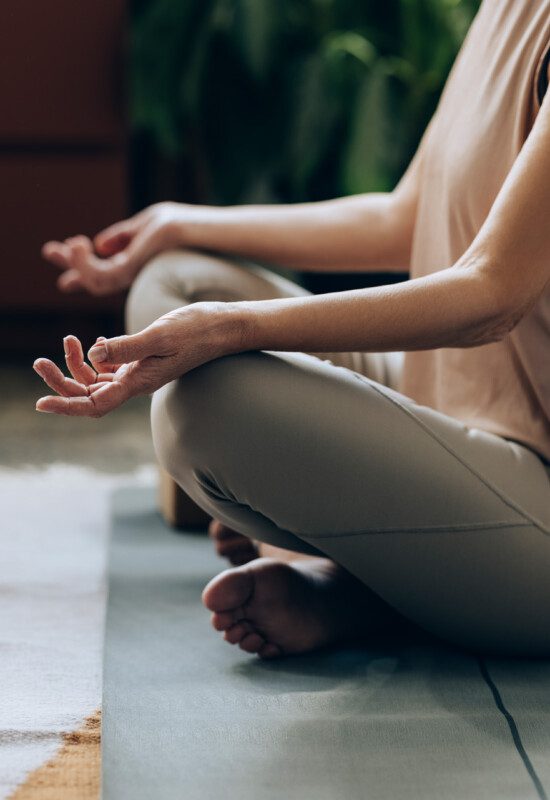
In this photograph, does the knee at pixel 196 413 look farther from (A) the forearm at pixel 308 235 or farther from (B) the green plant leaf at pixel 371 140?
(B) the green plant leaf at pixel 371 140

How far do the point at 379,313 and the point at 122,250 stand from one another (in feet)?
1.90

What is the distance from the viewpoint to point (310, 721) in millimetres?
904

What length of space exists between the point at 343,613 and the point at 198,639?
0.14 meters

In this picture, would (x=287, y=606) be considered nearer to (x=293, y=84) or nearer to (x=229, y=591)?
(x=229, y=591)

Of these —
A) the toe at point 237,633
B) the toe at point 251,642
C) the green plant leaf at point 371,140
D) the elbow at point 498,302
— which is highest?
the elbow at point 498,302

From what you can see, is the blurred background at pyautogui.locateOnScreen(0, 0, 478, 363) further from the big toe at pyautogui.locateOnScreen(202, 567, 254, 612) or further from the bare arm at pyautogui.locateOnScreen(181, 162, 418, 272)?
the big toe at pyautogui.locateOnScreen(202, 567, 254, 612)

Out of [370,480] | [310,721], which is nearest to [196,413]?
[370,480]

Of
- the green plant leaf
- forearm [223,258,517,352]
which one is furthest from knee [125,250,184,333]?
the green plant leaf

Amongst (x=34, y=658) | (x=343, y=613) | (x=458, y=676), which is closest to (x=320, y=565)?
(x=343, y=613)

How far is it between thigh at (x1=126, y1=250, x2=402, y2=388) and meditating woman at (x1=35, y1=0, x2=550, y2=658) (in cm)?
15

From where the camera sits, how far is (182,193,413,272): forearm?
50.3 inches

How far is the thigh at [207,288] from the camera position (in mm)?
1231

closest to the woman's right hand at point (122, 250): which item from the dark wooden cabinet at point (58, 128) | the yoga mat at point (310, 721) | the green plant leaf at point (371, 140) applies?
the yoga mat at point (310, 721)

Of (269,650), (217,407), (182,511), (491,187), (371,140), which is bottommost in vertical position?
(182,511)
